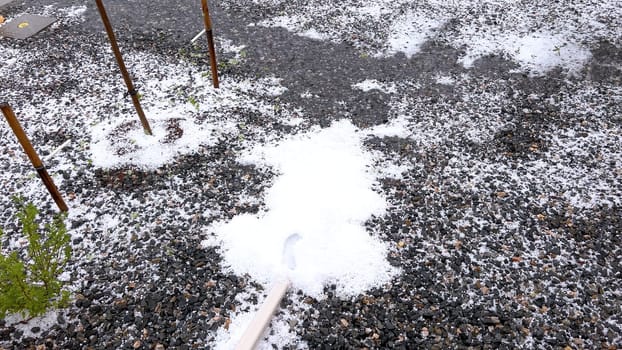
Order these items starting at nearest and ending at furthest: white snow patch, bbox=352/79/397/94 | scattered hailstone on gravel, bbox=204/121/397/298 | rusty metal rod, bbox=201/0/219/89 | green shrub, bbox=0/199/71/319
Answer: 1. green shrub, bbox=0/199/71/319
2. scattered hailstone on gravel, bbox=204/121/397/298
3. rusty metal rod, bbox=201/0/219/89
4. white snow patch, bbox=352/79/397/94

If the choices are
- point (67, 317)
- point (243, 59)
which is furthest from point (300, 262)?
point (243, 59)

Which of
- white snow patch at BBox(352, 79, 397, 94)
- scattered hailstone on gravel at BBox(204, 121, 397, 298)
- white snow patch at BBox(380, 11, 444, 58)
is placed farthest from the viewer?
white snow patch at BBox(380, 11, 444, 58)

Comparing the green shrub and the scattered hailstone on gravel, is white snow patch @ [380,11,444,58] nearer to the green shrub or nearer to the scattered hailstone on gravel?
the scattered hailstone on gravel

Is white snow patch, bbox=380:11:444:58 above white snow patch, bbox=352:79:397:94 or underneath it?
Result: above

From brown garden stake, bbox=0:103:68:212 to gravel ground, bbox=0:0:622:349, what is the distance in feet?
0.63

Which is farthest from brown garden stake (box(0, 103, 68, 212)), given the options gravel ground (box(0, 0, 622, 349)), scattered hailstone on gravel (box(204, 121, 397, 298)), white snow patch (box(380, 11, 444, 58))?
white snow patch (box(380, 11, 444, 58))

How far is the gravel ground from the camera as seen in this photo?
261 centimetres

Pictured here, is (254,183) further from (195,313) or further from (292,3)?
(292,3)

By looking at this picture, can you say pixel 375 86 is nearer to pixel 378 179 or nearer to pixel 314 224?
pixel 378 179

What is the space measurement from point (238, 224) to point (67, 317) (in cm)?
127

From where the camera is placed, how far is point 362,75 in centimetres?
470

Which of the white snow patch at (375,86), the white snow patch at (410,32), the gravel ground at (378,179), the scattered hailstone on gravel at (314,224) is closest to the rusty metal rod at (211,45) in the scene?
the gravel ground at (378,179)

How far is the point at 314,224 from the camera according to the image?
125 inches

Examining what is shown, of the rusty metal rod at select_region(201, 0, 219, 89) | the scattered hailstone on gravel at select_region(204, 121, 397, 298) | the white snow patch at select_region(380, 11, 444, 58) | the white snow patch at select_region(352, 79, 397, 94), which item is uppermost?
the white snow patch at select_region(380, 11, 444, 58)
